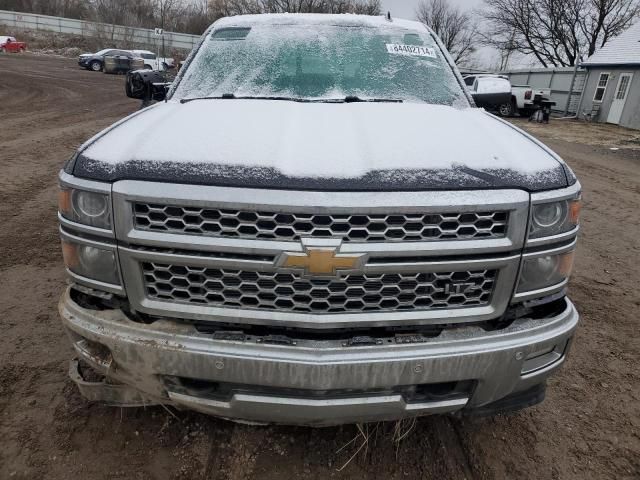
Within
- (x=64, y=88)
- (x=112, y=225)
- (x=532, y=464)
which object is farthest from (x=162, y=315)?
(x=64, y=88)

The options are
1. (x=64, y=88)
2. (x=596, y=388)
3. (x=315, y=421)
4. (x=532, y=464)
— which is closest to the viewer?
(x=315, y=421)

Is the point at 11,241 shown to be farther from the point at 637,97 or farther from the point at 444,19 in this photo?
the point at 444,19

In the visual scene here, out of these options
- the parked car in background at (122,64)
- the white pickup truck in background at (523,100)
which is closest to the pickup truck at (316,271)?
the white pickup truck in background at (523,100)

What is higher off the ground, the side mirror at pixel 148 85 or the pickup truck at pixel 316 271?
the side mirror at pixel 148 85

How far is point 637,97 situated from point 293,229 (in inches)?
1008

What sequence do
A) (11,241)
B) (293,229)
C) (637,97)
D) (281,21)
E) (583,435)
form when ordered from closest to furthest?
(293,229) → (583,435) → (281,21) → (11,241) → (637,97)

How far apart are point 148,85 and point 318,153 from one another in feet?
7.81

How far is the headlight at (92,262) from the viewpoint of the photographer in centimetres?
176

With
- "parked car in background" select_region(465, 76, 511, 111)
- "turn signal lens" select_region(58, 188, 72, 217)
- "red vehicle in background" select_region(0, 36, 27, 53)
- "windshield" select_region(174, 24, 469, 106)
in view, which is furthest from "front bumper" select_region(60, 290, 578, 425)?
"red vehicle in background" select_region(0, 36, 27, 53)

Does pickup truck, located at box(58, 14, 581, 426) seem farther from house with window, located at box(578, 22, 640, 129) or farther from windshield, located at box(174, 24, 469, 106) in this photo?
house with window, located at box(578, 22, 640, 129)

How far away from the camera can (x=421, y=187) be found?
5.46 feet

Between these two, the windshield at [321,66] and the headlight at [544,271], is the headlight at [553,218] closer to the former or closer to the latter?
the headlight at [544,271]

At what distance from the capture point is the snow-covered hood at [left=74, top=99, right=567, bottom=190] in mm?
1664

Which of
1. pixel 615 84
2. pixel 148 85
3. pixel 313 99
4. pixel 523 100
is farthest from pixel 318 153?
pixel 615 84
